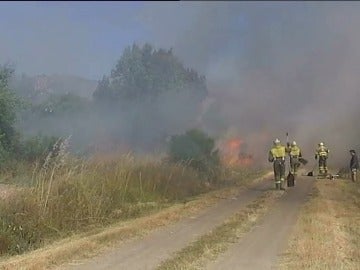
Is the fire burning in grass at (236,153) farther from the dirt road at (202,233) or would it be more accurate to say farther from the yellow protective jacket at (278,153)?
the dirt road at (202,233)

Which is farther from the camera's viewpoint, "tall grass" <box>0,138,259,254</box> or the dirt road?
"tall grass" <box>0,138,259,254</box>

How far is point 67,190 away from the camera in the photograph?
44.1ft

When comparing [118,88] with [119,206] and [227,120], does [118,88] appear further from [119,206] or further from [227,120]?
[119,206]

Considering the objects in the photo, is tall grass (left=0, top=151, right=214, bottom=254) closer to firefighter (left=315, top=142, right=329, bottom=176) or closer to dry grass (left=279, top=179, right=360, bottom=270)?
dry grass (left=279, top=179, right=360, bottom=270)

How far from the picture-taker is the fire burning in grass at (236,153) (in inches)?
1375

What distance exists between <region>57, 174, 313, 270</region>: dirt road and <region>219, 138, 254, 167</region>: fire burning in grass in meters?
18.2

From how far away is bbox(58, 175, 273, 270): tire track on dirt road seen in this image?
8.86 metres

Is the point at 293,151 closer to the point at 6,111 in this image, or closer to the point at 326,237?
A: the point at 6,111

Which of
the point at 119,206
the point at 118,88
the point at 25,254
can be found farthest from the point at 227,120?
the point at 25,254

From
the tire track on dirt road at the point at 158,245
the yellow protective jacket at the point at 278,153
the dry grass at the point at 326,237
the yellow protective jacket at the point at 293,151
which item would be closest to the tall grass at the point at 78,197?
the tire track on dirt road at the point at 158,245

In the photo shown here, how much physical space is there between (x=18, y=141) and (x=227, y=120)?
680 inches

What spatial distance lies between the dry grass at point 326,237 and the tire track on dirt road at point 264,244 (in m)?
0.23

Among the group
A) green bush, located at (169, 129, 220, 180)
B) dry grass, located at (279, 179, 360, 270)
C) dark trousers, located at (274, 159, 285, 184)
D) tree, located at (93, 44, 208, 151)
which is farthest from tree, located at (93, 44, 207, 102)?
dry grass, located at (279, 179, 360, 270)

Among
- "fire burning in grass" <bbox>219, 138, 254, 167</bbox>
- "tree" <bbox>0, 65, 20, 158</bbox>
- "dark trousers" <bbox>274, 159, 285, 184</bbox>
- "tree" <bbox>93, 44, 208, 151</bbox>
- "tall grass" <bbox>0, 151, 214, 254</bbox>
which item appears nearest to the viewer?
"tall grass" <bbox>0, 151, 214, 254</bbox>
